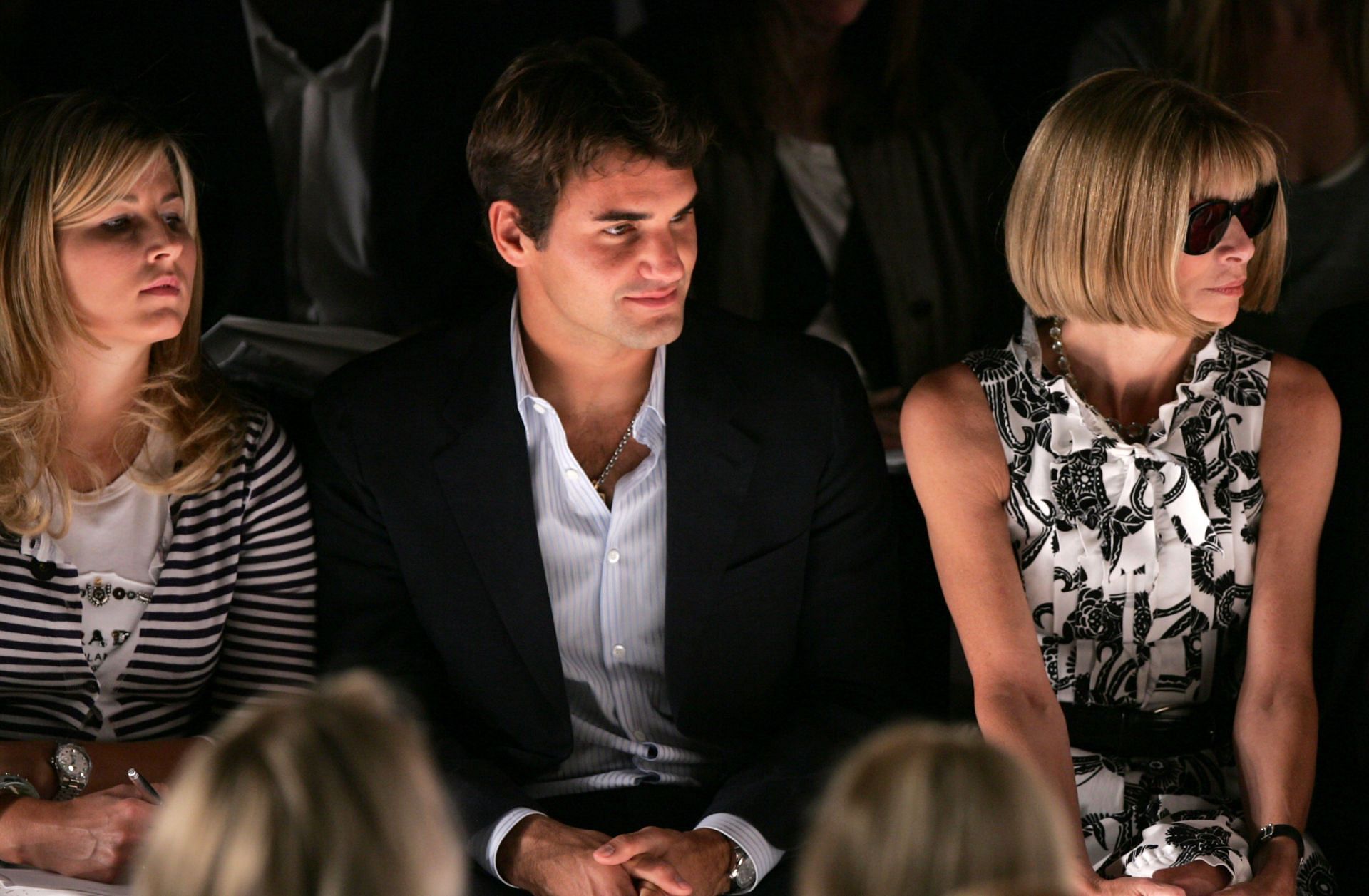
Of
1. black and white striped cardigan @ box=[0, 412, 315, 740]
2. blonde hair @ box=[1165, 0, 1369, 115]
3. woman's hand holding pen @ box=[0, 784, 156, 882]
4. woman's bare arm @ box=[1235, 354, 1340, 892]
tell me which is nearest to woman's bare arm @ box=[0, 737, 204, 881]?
woman's hand holding pen @ box=[0, 784, 156, 882]

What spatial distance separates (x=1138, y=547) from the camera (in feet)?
7.46

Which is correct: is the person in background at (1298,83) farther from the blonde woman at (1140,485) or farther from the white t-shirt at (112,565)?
the white t-shirt at (112,565)

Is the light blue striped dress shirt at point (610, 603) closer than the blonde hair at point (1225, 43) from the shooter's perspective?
Yes

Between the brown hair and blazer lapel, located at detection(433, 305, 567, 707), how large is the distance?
31 centimetres

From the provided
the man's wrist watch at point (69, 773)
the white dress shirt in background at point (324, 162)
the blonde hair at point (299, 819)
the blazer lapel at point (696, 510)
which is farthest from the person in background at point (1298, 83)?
the blonde hair at point (299, 819)

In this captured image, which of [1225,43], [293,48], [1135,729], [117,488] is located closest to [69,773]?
[117,488]

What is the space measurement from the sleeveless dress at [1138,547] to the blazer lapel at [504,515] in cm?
73

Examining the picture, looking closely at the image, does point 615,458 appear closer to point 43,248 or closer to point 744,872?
point 744,872

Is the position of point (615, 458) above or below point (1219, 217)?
below

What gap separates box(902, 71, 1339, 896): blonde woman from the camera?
7.20ft

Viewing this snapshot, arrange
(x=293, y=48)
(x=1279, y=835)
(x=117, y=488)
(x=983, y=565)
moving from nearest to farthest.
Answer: (x=1279, y=835)
(x=983, y=565)
(x=117, y=488)
(x=293, y=48)

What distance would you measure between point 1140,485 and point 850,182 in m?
0.94

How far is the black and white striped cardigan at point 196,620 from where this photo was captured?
2293 millimetres

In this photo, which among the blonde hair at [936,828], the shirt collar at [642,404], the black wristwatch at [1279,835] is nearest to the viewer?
the blonde hair at [936,828]
